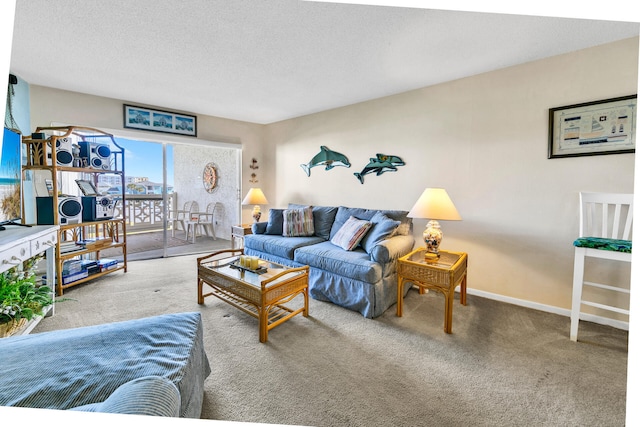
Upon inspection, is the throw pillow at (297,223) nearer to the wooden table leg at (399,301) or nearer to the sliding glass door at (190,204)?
the wooden table leg at (399,301)

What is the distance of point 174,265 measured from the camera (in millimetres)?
3900

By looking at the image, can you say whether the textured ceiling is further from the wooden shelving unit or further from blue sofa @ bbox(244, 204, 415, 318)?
blue sofa @ bbox(244, 204, 415, 318)

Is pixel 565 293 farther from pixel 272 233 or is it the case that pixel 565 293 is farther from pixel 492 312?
pixel 272 233

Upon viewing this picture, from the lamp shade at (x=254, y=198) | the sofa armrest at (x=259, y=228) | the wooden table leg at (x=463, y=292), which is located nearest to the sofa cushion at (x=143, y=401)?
the wooden table leg at (x=463, y=292)

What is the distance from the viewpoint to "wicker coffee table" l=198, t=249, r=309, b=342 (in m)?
1.99

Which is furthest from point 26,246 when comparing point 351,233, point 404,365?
point 404,365

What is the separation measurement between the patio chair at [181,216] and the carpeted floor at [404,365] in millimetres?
2713

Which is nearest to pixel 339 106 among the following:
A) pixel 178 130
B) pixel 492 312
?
pixel 178 130

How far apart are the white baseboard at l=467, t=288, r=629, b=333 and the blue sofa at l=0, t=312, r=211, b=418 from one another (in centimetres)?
277

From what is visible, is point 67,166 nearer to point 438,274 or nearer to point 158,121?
point 158,121

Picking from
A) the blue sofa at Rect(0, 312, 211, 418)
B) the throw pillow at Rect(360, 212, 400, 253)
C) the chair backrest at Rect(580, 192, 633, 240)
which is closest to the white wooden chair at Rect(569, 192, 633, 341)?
the chair backrest at Rect(580, 192, 633, 240)

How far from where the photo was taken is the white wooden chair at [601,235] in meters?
1.87

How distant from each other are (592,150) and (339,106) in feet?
9.25

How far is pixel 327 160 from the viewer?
163 inches
